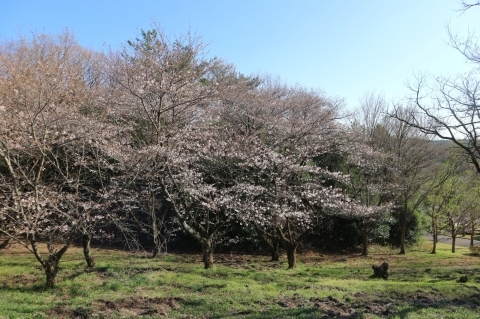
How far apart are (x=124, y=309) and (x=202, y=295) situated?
1.83 meters

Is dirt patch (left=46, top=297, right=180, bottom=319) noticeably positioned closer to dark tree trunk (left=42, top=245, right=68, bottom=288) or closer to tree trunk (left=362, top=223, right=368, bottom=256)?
dark tree trunk (left=42, top=245, right=68, bottom=288)

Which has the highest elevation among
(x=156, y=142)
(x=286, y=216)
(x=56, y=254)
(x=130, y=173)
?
(x=156, y=142)

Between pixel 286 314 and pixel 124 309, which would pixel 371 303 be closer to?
pixel 286 314

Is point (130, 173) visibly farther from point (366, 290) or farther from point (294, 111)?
point (294, 111)

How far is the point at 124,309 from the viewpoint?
6207 mm

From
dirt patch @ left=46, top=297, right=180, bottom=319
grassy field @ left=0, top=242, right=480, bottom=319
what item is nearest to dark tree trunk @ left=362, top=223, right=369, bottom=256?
grassy field @ left=0, top=242, right=480, bottom=319

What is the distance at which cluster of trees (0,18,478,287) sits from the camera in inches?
331

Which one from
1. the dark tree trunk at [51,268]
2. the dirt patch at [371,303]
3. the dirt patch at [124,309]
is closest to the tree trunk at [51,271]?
the dark tree trunk at [51,268]

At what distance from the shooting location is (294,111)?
15492mm

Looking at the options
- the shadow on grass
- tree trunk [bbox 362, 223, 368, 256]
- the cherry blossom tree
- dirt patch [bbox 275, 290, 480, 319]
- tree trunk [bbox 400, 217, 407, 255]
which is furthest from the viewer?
tree trunk [bbox 400, 217, 407, 255]

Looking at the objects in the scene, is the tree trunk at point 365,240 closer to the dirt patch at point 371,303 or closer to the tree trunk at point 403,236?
the tree trunk at point 403,236

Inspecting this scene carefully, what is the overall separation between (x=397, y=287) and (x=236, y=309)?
4.62m

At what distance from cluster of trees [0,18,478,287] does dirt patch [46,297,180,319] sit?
6.37 feet

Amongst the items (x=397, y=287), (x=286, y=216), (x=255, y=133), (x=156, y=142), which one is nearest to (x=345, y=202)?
(x=286, y=216)
